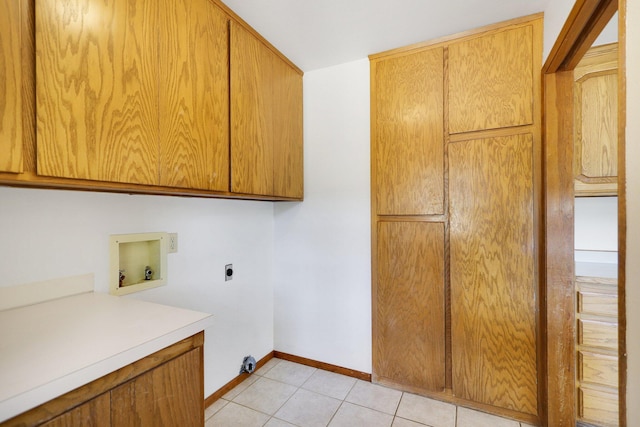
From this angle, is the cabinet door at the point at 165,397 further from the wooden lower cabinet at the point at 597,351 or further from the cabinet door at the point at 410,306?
the wooden lower cabinet at the point at 597,351

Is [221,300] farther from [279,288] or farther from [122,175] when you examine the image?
[122,175]

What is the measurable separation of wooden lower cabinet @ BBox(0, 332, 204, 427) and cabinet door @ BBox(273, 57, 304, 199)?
1.21 meters

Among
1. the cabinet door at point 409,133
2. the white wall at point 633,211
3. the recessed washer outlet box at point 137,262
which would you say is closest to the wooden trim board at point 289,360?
the recessed washer outlet box at point 137,262

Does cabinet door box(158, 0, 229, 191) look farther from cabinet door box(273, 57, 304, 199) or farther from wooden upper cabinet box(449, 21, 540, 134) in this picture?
wooden upper cabinet box(449, 21, 540, 134)

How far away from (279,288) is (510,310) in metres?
1.61

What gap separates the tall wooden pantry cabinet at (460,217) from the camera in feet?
5.37

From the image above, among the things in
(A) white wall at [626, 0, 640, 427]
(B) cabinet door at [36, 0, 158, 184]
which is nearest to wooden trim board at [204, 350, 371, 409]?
(B) cabinet door at [36, 0, 158, 184]

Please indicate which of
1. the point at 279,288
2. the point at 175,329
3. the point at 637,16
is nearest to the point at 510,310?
the point at 637,16

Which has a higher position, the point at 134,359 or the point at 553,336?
the point at 134,359

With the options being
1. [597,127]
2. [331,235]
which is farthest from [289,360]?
[597,127]

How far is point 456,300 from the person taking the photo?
178 cm

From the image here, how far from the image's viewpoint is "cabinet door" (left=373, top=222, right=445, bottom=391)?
1832 mm

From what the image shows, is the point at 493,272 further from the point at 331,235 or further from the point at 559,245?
the point at 331,235

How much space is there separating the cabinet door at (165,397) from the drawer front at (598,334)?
195 cm
